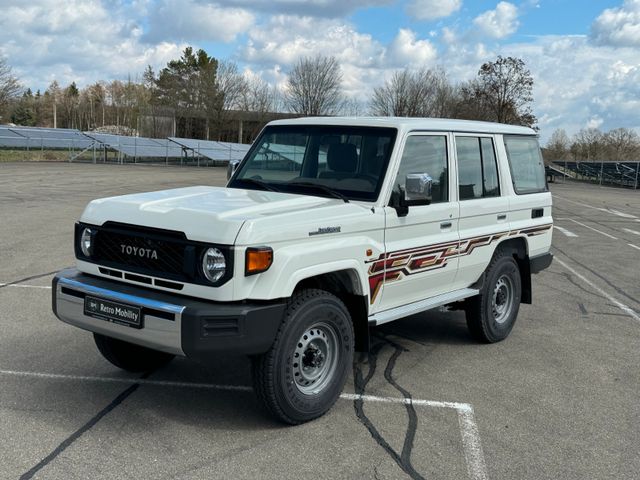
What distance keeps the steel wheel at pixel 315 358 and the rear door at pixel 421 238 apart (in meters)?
0.56

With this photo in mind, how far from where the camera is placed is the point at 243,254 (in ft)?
12.6

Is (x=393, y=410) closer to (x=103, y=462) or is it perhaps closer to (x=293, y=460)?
(x=293, y=460)

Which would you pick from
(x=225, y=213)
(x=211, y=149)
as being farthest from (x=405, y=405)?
(x=211, y=149)

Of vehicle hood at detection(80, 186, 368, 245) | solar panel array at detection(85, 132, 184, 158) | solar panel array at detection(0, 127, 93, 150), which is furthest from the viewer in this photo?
solar panel array at detection(85, 132, 184, 158)

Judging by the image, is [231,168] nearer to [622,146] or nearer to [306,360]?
[306,360]

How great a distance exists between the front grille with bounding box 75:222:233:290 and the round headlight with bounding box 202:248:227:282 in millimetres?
29

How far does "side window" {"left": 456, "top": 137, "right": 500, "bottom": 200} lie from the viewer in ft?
19.1

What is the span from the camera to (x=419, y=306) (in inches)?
211

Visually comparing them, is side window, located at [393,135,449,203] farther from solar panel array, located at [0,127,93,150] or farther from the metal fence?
the metal fence

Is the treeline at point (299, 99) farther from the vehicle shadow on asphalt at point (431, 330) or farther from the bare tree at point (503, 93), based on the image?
the vehicle shadow on asphalt at point (431, 330)

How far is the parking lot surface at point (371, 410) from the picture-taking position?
3.86 meters

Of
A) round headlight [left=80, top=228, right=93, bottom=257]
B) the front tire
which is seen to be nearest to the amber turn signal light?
the front tire

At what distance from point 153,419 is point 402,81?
62821 millimetres

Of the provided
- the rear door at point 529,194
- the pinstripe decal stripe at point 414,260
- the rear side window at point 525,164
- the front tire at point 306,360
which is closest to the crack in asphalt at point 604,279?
the rear door at point 529,194
